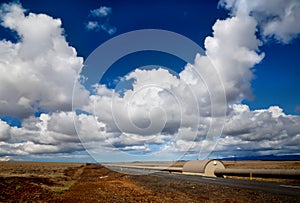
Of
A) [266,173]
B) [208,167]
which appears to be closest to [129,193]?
[266,173]

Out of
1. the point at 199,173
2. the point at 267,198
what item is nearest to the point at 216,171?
the point at 199,173

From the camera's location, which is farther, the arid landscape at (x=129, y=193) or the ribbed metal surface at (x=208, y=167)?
the ribbed metal surface at (x=208, y=167)

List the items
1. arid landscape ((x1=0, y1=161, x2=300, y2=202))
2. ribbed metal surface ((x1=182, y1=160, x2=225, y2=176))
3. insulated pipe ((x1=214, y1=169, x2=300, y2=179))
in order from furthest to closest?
ribbed metal surface ((x1=182, y1=160, x2=225, y2=176)) < insulated pipe ((x1=214, y1=169, x2=300, y2=179)) < arid landscape ((x1=0, y1=161, x2=300, y2=202))

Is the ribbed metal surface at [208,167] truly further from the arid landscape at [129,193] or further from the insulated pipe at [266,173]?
the arid landscape at [129,193]

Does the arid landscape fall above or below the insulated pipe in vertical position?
below

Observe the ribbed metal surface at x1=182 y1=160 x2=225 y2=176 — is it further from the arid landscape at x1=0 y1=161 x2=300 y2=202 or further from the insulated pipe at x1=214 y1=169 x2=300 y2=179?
the arid landscape at x1=0 y1=161 x2=300 y2=202

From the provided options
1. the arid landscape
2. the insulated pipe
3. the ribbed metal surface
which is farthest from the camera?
the ribbed metal surface

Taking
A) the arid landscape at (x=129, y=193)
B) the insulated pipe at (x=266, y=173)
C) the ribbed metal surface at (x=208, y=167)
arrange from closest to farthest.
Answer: the arid landscape at (x=129, y=193) → the insulated pipe at (x=266, y=173) → the ribbed metal surface at (x=208, y=167)

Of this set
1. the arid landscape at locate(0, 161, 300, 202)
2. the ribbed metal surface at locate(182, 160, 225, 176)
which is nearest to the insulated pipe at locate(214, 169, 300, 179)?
the ribbed metal surface at locate(182, 160, 225, 176)

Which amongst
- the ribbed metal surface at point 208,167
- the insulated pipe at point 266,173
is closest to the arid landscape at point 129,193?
the insulated pipe at point 266,173

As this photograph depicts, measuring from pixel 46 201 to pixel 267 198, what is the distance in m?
12.8

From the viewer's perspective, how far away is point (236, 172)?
39625mm

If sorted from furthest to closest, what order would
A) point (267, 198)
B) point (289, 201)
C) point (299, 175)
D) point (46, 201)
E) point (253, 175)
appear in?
1. point (253, 175)
2. point (299, 175)
3. point (46, 201)
4. point (267, 198)
5. point (289, 201)

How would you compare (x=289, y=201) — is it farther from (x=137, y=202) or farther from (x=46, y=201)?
(x=46, y=201)
